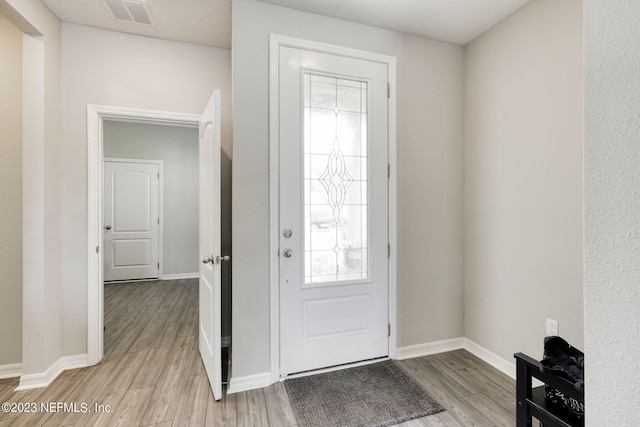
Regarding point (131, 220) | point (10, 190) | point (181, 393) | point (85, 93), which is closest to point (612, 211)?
point (181, 393)

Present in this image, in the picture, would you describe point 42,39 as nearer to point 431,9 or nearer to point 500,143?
point 431,9

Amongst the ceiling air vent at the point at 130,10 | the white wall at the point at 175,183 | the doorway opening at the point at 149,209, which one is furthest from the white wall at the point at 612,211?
the white wall at the point at 175,183

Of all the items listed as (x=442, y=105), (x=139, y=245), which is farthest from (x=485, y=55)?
(x=139, y=245)

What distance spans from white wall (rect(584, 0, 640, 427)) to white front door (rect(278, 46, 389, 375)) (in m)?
1.73

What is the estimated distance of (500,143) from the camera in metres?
2.38

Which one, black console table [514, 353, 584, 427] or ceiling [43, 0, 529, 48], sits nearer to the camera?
black console table [514, 353, 584, 427]

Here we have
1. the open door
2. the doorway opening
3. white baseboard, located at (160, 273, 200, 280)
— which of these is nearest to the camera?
the open door

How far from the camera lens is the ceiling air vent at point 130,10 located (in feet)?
6.98

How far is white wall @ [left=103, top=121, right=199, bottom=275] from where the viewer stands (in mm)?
5230

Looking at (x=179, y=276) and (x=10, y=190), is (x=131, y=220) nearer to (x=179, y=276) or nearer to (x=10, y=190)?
(x=179, y=276)

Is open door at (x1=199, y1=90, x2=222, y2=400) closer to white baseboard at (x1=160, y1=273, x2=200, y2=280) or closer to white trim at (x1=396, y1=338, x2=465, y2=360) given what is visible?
white trim at (x1=396, y1=338, x2=465, y2=360)

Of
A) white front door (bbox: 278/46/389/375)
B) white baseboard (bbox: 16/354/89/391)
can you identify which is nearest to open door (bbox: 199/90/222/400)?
white front door (bbox: 278/46/389/375)

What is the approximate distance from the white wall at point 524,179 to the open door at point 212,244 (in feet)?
6.93

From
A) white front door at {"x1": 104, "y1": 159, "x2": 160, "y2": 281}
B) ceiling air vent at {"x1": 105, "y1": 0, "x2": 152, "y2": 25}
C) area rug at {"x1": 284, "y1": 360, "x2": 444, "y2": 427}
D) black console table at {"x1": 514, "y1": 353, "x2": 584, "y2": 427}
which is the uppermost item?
ceiling air vent at {"x1": 105, "y1": 0, "x2": 152, "y2": 25}
